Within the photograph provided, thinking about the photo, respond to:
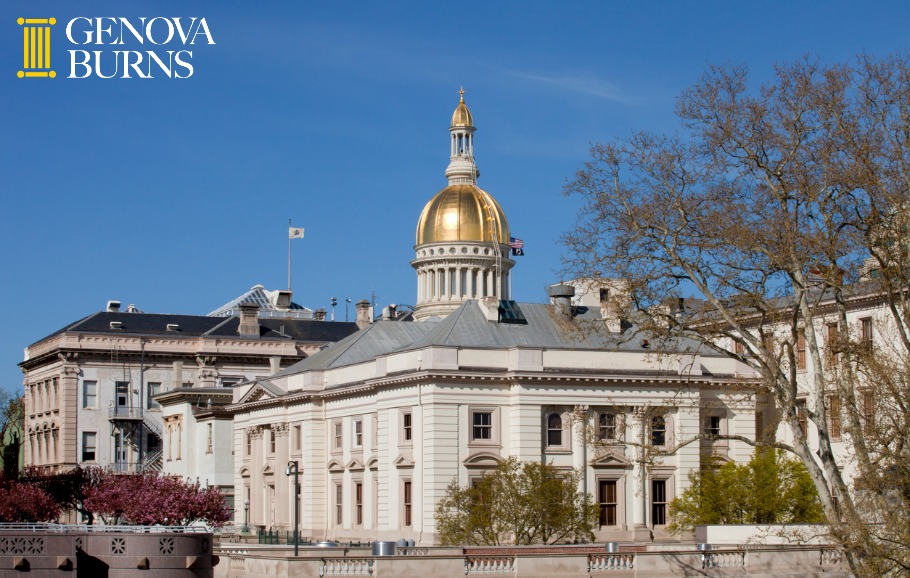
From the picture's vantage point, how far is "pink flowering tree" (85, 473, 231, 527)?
268 feet

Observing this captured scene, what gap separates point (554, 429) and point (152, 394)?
159 feet

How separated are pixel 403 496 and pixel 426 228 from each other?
102 feet

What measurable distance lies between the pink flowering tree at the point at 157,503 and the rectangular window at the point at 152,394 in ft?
93.1

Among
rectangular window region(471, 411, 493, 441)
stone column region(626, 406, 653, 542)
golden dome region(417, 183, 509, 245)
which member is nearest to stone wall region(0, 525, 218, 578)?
rectangular window region(471, 411, 493, 441)

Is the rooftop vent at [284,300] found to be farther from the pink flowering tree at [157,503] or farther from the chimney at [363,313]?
the pink flowering tree at [157,503]

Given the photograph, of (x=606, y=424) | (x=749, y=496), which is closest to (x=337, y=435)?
(x=606, y=424)

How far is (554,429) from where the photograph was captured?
75.2 m

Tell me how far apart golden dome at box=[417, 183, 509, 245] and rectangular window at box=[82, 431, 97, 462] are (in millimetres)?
28510

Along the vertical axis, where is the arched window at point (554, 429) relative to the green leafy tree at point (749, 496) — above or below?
above

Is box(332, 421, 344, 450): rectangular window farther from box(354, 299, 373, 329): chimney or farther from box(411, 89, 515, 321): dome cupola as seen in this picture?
box(354, 299, 373, 329): chimney

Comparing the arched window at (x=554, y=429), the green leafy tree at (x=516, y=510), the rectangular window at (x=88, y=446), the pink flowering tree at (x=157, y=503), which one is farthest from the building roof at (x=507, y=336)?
the rectangular window at (x=88, y=446)

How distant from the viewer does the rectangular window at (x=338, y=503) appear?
82125mm

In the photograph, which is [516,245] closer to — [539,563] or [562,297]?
[562,297]

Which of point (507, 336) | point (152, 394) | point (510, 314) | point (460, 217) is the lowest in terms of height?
point (152, 394)
